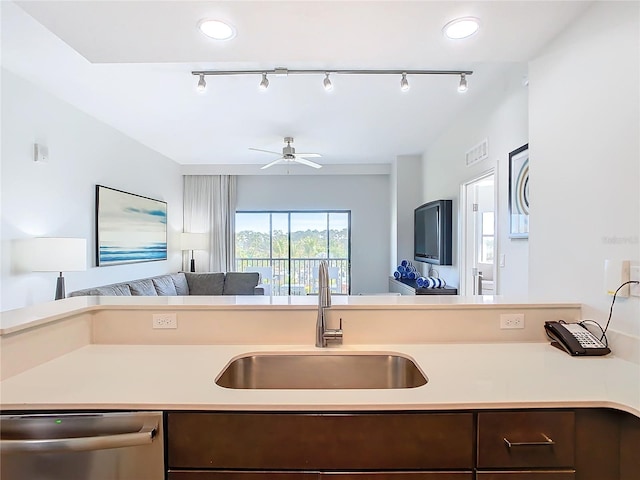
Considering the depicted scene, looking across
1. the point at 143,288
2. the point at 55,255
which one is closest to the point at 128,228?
the point at 143,288

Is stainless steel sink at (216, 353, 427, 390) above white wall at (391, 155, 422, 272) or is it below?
below

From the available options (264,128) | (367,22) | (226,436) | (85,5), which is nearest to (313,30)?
(367,22)

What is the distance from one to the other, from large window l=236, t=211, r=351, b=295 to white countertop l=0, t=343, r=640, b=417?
497cm

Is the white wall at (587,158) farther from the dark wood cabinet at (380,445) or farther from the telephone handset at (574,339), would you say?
the dark wood cabinet at (380,445)

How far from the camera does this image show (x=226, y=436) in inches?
37.4

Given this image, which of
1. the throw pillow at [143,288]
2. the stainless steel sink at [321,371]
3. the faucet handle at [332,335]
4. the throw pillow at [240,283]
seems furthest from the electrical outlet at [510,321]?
the throw pillow at [240,283]

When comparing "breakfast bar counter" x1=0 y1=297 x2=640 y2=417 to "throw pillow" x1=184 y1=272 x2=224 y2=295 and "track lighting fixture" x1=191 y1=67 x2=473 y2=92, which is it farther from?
"throw pillow" x1=184 y1=272 x2=224 y2=295

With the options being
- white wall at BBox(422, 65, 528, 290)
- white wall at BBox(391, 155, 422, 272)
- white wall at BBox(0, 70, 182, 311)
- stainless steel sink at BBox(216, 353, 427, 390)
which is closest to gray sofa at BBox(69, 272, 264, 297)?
white wall at BBox(0, 70, 182, 311)

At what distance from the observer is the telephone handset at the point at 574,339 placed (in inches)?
51.9

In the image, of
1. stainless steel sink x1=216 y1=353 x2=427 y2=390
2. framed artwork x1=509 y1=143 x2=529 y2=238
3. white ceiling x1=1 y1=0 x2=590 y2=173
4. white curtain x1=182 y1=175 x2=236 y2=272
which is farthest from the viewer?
white curtain x1=182 y1=175 x2=236 y2=272

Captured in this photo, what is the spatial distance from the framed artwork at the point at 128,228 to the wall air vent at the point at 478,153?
4015 mm

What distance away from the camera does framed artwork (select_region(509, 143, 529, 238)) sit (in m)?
2.40

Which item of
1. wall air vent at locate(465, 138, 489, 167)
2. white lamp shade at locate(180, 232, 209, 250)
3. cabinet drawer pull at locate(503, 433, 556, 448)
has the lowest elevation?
cabinet drawer pull at locate(503, 433, 556, 448)

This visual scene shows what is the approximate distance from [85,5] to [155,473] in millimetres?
1811
